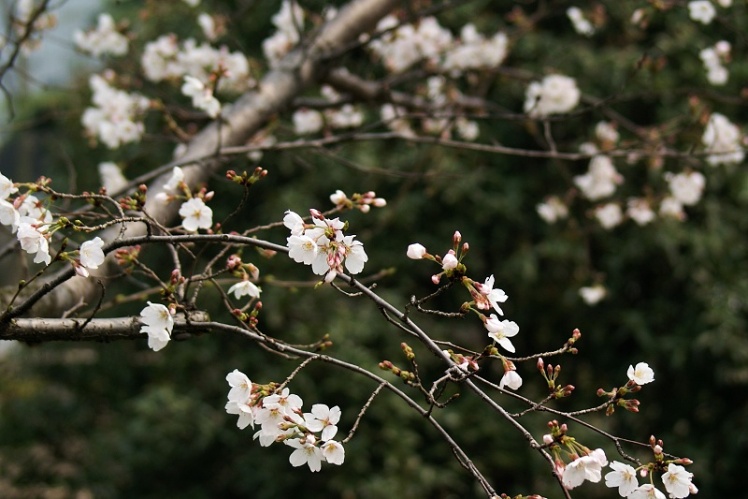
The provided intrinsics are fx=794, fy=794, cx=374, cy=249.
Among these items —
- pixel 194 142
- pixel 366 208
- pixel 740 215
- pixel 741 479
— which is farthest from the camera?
pixel 740 215

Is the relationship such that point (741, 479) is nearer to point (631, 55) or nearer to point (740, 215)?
point (740, 215)

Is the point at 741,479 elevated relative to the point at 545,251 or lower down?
lower down

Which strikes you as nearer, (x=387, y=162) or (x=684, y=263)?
(x=684, y=263)

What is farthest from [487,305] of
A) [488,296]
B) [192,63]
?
[192,63]

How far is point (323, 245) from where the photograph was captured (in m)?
1.19

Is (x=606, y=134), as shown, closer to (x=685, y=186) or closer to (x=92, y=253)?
(x=685, y=186)

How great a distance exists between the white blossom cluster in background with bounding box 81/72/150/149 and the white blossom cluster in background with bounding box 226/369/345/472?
4.73 feet

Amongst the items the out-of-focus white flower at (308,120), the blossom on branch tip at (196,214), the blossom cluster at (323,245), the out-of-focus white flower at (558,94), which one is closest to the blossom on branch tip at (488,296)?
the blossom cluster at (323,245)

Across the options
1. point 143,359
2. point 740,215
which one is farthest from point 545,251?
point 143,359

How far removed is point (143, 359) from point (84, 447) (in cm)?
67

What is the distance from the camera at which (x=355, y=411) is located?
3887mm

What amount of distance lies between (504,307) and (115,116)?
2402mm

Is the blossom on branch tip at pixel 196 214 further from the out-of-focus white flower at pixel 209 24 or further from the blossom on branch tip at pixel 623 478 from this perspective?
the out-of-focus white flower at pixel 209 24

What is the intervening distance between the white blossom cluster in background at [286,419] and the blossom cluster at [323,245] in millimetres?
196
